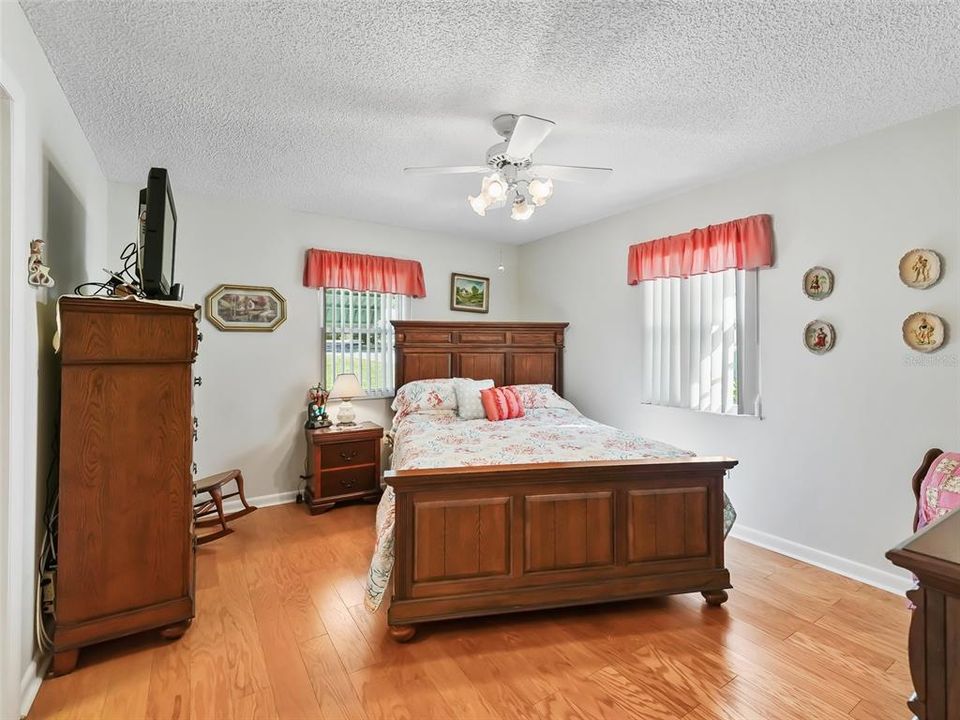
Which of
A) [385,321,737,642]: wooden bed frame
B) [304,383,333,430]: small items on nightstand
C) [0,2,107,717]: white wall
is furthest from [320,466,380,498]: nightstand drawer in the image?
[0,2,107,717]: white wall

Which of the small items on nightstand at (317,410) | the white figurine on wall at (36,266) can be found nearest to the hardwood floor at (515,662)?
the small items on nightstand at (317,410)

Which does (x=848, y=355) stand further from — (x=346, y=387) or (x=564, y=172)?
(x=346, y=387)

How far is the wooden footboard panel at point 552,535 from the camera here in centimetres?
203

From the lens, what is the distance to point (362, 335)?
4.27 metres

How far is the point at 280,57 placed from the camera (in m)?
1.83

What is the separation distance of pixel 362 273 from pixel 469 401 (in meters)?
1.55

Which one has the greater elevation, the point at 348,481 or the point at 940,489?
the point at 940,489

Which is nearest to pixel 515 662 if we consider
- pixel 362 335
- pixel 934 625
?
pixel 934 625

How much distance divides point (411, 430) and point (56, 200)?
88.4 inches

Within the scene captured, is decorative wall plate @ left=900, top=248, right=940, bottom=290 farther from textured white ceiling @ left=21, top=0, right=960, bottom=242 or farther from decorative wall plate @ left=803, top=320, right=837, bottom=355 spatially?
textured white ceiling @ left=21, top=0, right=960, bottom=242

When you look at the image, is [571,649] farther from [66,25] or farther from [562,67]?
[66,25]

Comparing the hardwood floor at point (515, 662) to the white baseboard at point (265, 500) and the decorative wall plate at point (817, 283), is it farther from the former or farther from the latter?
the decorative wall plate at point (817, 283)

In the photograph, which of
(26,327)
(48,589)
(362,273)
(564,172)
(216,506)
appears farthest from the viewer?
(362,273)

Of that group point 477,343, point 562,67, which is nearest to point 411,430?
point 477,343
